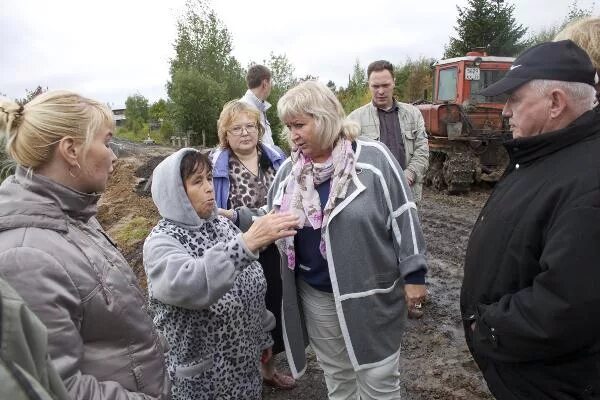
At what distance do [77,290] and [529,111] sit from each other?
5.28 feet

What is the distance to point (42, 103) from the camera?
1.50 metres

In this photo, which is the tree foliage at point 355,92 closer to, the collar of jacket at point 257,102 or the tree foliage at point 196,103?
the tree foliage at point 196,103

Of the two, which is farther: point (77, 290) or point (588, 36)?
point (588, 36)

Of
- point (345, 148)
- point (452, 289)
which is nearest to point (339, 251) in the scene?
point (345, 148)

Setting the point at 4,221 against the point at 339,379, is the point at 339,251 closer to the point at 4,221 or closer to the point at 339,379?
the point at 339,379

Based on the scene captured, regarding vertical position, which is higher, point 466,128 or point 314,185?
point 314,185

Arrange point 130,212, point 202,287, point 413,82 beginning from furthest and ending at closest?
point 413,82 < point 130,212 < point 202,287

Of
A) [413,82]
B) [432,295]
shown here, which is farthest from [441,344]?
[413,82]

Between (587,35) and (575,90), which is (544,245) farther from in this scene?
(587,35)

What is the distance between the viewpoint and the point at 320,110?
2346 millimetres

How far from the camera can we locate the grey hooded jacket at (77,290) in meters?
1.23

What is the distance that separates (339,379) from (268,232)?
3.90 ft

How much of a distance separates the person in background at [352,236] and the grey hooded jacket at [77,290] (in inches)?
39.9

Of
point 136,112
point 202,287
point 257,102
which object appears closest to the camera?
point 202,287
